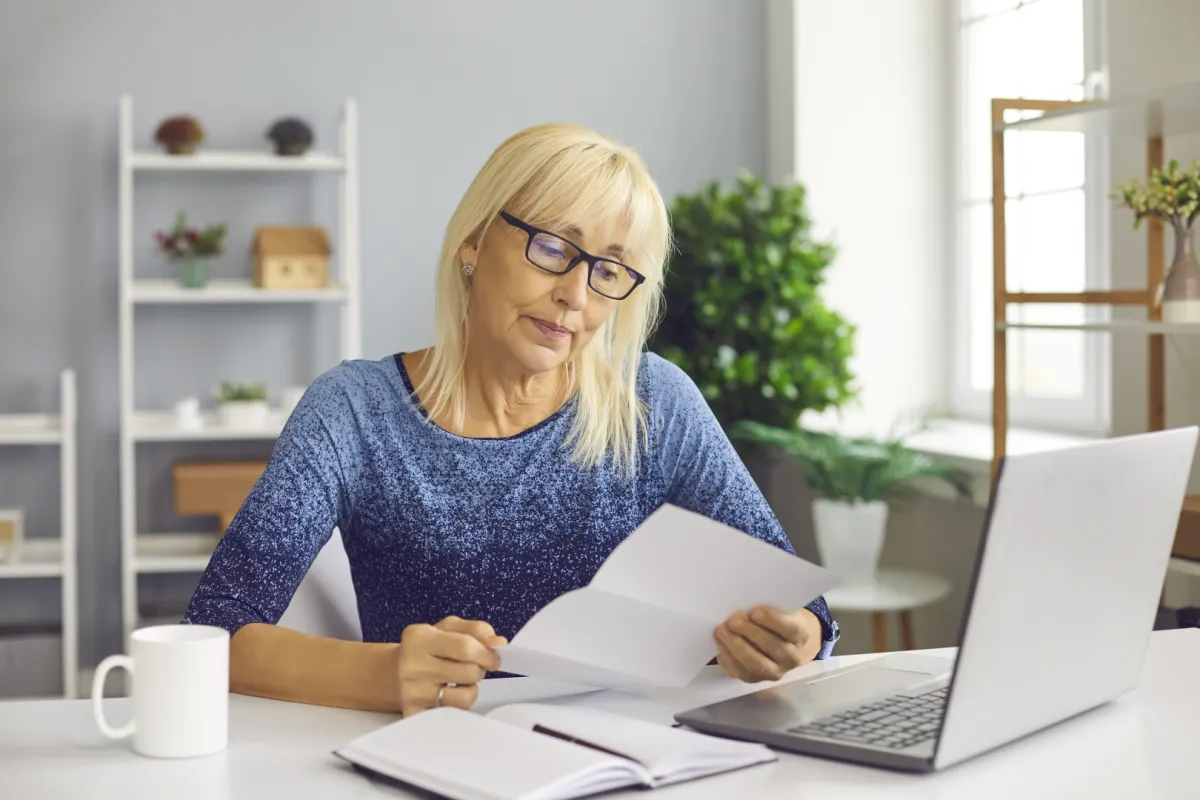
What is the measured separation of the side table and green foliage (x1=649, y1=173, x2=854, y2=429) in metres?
0.54

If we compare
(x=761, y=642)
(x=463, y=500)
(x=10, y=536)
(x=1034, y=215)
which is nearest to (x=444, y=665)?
(x=761, y=642)

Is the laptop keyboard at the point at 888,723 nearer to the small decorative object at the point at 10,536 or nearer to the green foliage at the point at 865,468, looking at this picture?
the green foliage at the point at 865,468

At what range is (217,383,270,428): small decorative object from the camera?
352 centimetres

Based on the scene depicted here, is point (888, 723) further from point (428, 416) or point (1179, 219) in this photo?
point (1179, 219)

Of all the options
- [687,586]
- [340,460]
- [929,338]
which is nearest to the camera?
[687,586]

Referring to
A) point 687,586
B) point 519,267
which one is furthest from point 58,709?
point 519,267

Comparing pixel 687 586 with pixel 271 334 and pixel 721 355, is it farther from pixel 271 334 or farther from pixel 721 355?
pixel 271 334

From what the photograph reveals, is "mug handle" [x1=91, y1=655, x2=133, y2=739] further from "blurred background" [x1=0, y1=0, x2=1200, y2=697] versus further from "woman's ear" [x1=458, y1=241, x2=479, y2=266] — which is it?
"blurred background" [x1=0, y1=0, x2=1200, y2=697]

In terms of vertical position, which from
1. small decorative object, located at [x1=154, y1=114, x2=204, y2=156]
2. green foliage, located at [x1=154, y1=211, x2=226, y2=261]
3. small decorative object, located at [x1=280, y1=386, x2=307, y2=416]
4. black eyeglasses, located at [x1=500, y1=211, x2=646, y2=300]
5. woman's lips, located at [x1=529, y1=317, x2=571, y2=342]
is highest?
small decorative object, located at [x1=154, y1=114, x2=204, y2=156]

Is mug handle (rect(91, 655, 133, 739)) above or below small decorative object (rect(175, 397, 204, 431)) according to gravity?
below

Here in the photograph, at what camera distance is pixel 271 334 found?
378 centimetres

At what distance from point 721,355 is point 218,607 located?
2.18 m

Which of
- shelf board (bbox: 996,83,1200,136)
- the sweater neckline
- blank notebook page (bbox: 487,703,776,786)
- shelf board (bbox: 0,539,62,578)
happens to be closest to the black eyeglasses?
the sweater neckline

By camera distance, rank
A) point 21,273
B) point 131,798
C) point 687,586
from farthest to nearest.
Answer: point 21,273, point 687,586, point 131,798
